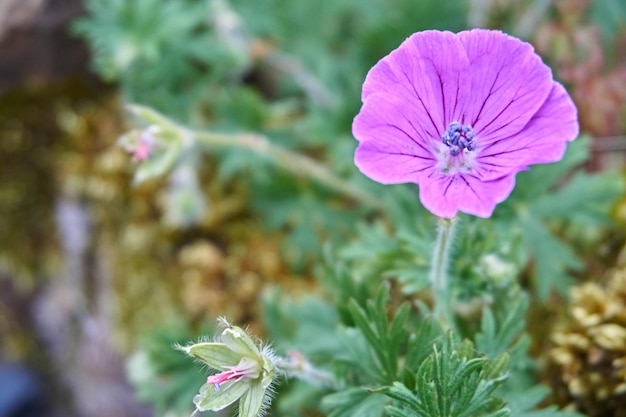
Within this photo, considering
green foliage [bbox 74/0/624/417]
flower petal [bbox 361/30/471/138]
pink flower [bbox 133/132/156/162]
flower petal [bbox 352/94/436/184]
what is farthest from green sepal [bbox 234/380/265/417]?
pink flower [bbox 133/132/156/162]

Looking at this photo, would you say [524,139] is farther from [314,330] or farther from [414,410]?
[314,330]

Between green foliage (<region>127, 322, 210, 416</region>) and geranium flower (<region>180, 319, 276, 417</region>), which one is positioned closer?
geranium flower (<region>180, 319, 276, 417</region>)

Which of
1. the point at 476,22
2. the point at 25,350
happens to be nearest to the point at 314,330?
the point at 476,22

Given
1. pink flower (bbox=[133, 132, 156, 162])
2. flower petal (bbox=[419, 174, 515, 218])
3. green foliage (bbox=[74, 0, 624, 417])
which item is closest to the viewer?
flower petal (bbox=[419, 174, 515, 218])

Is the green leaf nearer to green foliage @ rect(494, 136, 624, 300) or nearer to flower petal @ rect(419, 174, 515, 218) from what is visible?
flower petal @ rect(419, 174, 515, 218)

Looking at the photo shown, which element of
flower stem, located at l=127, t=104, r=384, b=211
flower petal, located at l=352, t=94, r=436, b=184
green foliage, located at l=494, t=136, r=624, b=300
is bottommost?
flower petal, located at l=352, t=94, r=436, b=184

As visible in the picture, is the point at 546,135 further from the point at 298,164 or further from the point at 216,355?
the point at 298,164
